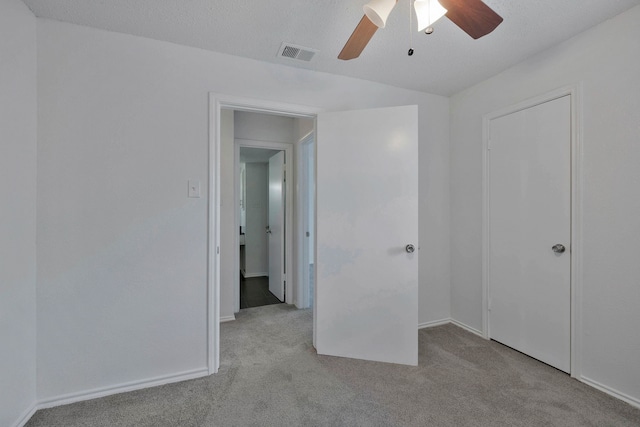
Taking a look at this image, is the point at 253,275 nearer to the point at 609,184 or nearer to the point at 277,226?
the point at 277,226

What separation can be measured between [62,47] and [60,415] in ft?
7.19

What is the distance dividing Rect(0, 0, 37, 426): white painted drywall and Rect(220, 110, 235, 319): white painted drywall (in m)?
1.55

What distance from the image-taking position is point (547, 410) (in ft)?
5.43

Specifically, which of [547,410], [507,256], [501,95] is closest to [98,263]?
[547,410]

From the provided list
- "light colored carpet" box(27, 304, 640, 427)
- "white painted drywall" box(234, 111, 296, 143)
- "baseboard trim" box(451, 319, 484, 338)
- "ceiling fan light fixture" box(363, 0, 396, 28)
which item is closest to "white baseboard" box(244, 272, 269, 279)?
"white painted drywall" box(234, 111, 296, 143)

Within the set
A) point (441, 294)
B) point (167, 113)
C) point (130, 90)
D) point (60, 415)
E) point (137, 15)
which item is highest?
point (137, 15)

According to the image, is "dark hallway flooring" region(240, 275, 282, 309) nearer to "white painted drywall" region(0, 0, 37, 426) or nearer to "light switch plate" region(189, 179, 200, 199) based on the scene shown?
"light switch plate" region(189, 179, 200, 199)

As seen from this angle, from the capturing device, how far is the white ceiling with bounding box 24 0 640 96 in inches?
64.5

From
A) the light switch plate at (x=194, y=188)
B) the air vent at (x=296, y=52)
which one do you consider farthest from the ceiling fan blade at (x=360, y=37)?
the light switch plate at (x=194, y=188)

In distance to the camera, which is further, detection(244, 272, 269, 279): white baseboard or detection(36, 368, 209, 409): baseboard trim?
detection(244, 272, 269, 279): white baseboard

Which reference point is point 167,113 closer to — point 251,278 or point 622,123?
point 622,123

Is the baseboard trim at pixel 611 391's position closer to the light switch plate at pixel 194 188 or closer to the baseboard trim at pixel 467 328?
the baseboard trim at pixel 467 328

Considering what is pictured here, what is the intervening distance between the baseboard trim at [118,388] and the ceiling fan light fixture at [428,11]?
2.50 m

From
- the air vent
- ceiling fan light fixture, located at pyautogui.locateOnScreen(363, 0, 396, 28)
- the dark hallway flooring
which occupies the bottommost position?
the dark hallway flooring
